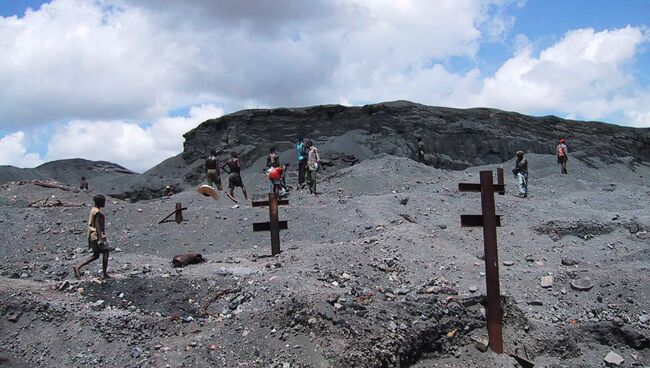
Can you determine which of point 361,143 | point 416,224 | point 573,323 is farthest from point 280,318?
point 361,143

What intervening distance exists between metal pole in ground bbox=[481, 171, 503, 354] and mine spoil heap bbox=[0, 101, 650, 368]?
0.19 meters

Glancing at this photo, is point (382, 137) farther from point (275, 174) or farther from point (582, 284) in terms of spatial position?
point (582, 284)

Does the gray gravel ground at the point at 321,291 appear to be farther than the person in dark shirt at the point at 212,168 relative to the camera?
No

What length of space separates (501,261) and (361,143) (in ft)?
78.1

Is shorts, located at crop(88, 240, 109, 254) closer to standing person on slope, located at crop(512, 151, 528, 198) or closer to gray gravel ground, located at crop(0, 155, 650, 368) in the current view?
gray gravel ground, located at crop(0, 155, 650, 368)

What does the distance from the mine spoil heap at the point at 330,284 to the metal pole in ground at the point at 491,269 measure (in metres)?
0.19

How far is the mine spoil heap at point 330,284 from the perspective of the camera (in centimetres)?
636

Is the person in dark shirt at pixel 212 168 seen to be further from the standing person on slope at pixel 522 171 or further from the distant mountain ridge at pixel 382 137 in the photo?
the distant mountain ridge at pixel 382 137

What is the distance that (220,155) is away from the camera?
34781mm

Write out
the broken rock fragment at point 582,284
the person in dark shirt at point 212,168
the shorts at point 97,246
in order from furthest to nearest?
the person in dark shirt at point 212,168 < the broken rock fragment at point 582,284 < the shorts at point 97,246

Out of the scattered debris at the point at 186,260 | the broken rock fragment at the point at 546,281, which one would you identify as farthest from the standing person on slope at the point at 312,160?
the broken rock fragment at the point at 546,281

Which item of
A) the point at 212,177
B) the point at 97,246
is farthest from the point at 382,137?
the point at 97,246

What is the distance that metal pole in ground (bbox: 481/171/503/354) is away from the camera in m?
6.44

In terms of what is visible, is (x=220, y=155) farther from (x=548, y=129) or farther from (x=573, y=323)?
(x=573, y=323)
